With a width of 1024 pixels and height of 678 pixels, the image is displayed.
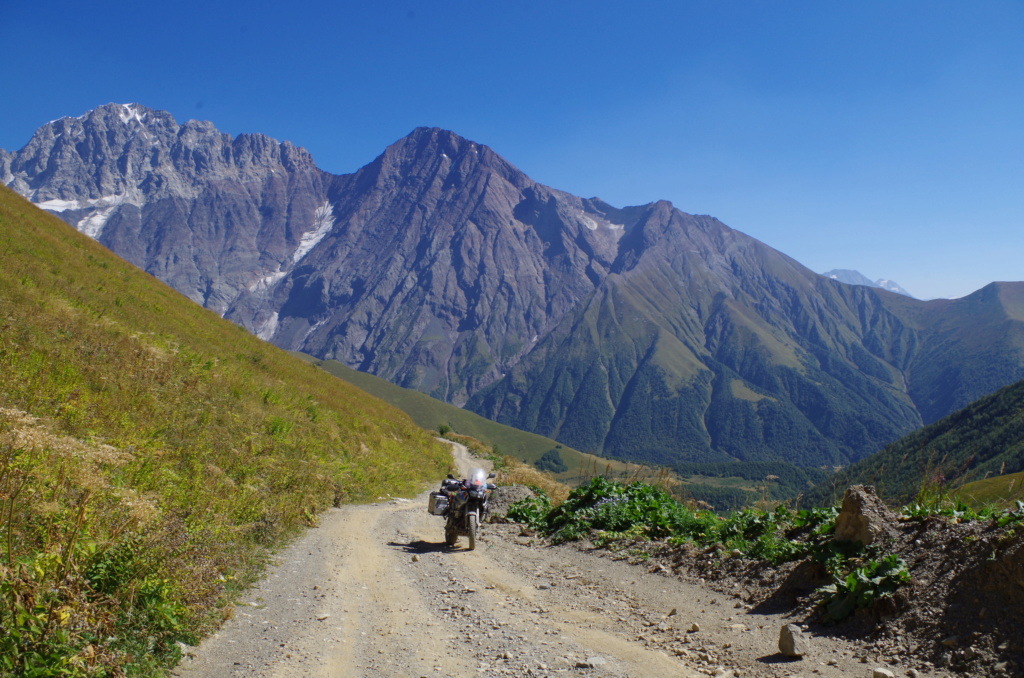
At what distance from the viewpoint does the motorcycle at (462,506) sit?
12500 mm

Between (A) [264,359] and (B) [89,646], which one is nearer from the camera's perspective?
(B) [89,646]

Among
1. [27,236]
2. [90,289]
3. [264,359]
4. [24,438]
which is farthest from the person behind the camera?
[264,359]

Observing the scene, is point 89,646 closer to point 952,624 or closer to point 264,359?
point 952,624

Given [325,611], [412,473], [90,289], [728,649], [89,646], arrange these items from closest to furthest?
[89,646]
[728,649]
[325,611]
[90,289]
[412,473]

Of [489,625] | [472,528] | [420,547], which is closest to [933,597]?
[489,625]

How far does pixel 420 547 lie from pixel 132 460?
5.81 m

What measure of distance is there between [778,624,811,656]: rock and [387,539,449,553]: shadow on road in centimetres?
761

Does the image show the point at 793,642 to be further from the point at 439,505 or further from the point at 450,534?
the point at 439,505

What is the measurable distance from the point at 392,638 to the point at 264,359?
25.7m

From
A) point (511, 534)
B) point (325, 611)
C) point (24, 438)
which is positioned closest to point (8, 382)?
point (24, 438)

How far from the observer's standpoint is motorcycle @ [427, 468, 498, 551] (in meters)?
12.5

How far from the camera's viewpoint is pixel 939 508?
316 inches

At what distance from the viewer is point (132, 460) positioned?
9.18 m

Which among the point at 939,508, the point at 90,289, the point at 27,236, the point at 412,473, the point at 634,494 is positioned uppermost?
the point at 27,236
